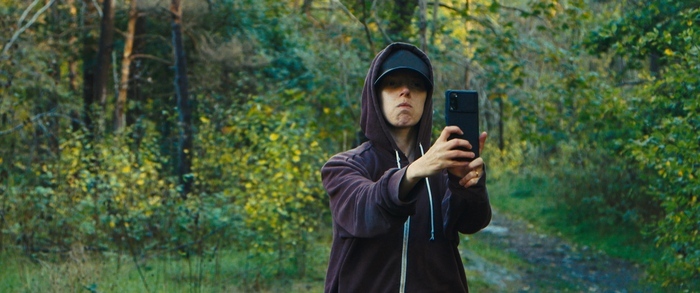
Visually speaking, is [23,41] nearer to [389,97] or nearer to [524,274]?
[524,274]

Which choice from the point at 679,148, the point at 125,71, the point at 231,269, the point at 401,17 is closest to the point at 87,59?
the point at 125,71

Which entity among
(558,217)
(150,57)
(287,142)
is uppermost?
(150,57)

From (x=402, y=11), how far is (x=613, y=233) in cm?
587

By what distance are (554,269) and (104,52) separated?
11.6 m

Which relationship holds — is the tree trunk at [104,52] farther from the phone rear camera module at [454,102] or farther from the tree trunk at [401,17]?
the phone rear camera module at [454,102]

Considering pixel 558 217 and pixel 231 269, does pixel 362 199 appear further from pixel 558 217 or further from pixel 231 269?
pixel 558 217

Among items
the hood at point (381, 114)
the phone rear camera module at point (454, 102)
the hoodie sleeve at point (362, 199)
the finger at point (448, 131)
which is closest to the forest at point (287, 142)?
the hood at point (381, 114)

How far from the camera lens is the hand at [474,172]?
2.75 meters

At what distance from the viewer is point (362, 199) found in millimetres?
2949

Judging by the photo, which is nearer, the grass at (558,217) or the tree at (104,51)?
the grass at (558,217)

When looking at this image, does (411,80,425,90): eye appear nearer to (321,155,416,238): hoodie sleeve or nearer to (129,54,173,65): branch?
(321,155,416,238): hoodie sleeve

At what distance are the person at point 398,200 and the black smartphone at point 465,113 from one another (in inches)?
2.7

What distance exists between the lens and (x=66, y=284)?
25.2ft

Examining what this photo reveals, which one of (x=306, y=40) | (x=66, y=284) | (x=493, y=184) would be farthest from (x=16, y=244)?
(x=493, y=184)
